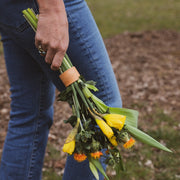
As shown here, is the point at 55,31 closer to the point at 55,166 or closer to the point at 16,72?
the point at 16,72

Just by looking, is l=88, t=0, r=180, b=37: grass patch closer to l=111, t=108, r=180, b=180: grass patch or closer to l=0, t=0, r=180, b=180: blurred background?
l=0, t=0, r=180, b=180: blurred background

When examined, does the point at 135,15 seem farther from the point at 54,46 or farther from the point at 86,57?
the point at 54,46

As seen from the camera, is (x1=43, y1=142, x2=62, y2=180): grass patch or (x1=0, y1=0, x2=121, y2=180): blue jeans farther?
(x1=43, y1=142, x2=62, y2=180): grass patch

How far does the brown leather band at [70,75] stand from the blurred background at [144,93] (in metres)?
0.49

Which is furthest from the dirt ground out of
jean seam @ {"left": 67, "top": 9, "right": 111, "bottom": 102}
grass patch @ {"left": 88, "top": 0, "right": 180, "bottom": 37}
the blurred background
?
jean seam @ {"left": 67, "top": 9, "right": 111, "bottom": 102}

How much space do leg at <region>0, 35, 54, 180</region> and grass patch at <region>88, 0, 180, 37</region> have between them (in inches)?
190

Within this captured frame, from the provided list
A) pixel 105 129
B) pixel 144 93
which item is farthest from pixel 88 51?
pixel 144 93

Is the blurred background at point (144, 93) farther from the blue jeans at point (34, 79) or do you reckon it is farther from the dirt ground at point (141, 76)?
the blue jeans at point (34, 79)

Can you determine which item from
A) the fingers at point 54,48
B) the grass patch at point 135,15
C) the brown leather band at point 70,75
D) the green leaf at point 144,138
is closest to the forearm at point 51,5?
the fingers at point 54,48

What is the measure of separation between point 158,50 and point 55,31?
413cm

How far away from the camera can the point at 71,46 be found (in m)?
1.12

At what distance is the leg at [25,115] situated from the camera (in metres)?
1.48

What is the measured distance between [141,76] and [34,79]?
9.18ft

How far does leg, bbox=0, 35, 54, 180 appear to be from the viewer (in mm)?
1479
